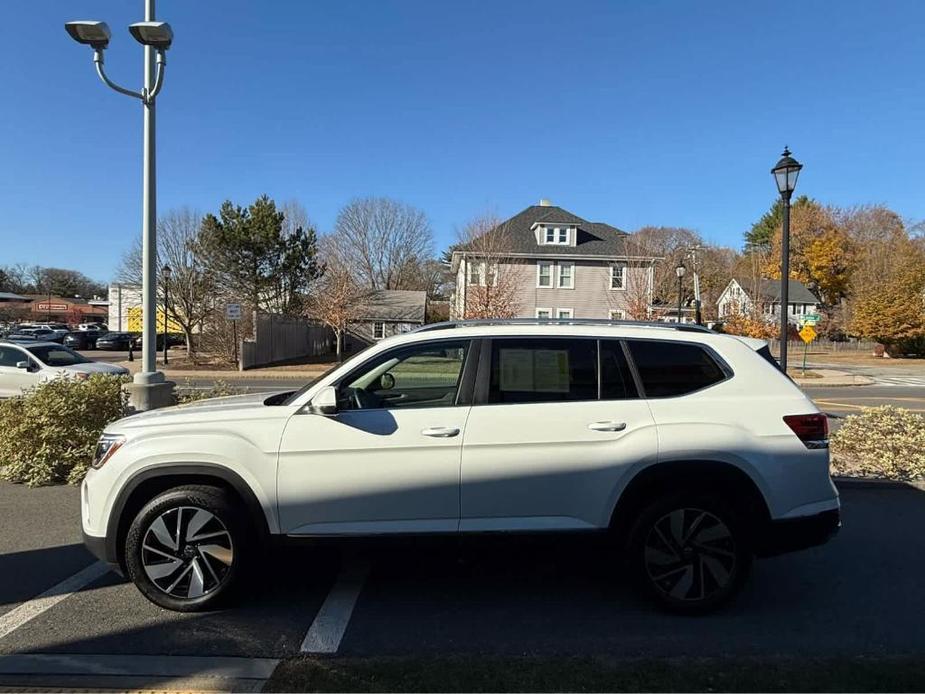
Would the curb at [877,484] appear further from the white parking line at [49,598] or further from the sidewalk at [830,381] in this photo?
the sidewalk at [830,381]

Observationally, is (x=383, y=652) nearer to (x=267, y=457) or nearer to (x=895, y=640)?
(x=267, y=457)

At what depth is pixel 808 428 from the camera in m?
3.52

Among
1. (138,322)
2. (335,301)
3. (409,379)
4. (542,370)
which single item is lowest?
(409,379)

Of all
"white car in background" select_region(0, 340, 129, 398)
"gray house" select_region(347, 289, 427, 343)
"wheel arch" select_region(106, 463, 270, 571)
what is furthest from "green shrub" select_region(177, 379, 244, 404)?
"gray house" select_region(347, 289, 427, 343)

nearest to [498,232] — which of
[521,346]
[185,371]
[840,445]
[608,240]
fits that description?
[608,240]

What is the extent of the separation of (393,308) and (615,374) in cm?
4127

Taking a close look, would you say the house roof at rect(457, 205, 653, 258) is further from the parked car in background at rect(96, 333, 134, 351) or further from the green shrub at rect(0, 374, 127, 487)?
the green shrub at rect(0, 374, 127, 487)

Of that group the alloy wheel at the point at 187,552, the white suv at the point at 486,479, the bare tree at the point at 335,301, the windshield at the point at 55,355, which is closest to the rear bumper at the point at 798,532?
the white suv at the point at 486,479

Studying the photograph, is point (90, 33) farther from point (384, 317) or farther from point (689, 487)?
point (384, 317)

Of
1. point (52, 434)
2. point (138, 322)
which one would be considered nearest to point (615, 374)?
point (52, 434)

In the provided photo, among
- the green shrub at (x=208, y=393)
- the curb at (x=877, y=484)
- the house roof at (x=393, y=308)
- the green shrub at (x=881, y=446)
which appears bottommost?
the curb at (x=877, y=484)

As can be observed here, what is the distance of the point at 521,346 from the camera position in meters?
3.73

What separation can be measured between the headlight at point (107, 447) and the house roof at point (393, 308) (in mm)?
38041

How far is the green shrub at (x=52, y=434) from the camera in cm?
641
